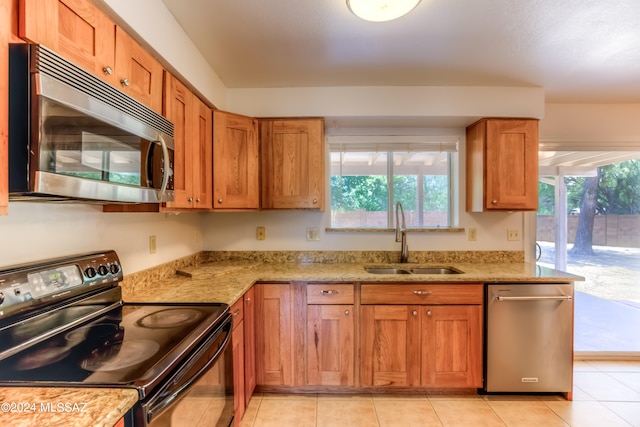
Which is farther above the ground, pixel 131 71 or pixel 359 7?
pixel 359 7

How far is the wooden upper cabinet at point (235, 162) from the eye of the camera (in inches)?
82.0

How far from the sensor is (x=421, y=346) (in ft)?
6.87

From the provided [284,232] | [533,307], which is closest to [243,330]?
[284,232]

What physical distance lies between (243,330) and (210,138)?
126cm

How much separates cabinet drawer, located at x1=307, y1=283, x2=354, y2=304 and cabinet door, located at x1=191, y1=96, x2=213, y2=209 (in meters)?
0.91

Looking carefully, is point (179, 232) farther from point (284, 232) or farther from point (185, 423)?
point (185, 423)

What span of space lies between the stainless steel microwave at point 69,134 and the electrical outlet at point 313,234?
63.0 inches

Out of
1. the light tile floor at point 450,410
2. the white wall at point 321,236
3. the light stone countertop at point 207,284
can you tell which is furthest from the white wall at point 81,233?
the light tile floor at point 450,410

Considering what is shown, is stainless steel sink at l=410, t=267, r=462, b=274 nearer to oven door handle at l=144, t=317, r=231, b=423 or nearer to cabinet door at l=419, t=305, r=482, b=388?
cabinet door at l=419, t=305, r=482, b=388

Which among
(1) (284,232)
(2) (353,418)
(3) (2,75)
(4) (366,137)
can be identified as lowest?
(2) (353,418)

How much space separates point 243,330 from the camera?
6.03 ft

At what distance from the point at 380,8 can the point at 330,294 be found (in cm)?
168

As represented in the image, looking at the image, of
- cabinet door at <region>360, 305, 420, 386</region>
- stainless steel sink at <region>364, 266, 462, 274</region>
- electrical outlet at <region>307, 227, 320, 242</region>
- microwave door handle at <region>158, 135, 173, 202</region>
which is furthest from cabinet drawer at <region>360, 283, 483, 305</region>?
microwave door handle at <region>158, 135, 173, 202</region>

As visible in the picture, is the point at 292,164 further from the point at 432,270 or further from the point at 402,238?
the point at 432,270
